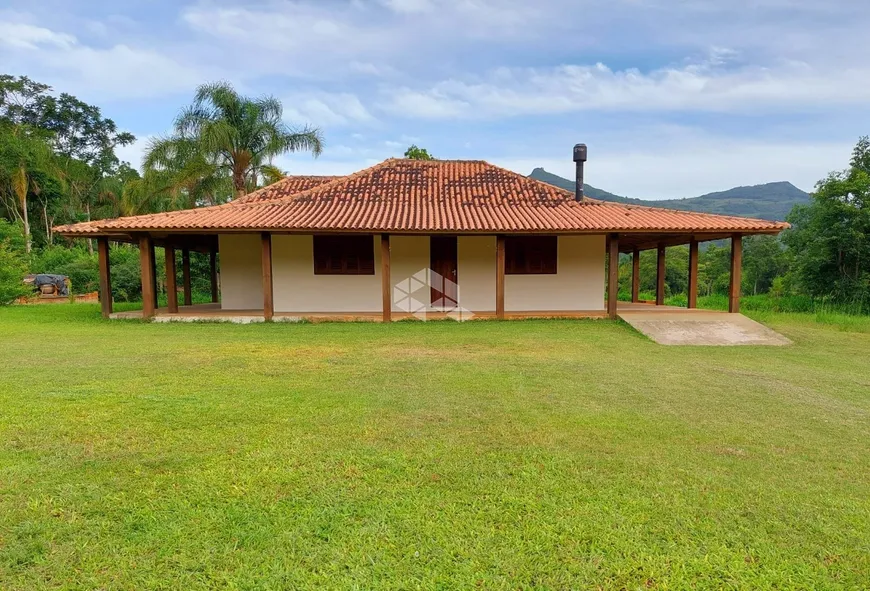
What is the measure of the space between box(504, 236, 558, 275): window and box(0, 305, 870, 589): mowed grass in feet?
24.0

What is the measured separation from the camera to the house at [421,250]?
12.1 meters

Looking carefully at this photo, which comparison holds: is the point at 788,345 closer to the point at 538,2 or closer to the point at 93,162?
the point at 538,2

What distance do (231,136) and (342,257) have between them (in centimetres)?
744

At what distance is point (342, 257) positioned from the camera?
13.4 m

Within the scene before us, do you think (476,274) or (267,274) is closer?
(267,274)

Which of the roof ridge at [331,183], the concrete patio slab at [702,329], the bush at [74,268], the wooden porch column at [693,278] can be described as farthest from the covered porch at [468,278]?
the bush at [74,268]

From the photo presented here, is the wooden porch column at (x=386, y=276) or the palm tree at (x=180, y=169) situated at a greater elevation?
the palm tree at (x=180, y=169)

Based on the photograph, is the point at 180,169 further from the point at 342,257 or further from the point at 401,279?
the point at 401,279

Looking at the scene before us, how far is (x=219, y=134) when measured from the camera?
1650 centimetres

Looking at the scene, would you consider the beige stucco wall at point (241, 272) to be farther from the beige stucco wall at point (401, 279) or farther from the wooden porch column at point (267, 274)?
the wooden porch column at point (267, 274)

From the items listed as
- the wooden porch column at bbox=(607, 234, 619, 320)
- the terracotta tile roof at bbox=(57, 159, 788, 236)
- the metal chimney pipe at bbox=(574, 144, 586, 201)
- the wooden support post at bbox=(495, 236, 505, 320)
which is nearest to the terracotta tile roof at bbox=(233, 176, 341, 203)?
the terracotta tile roof at bbox=(57, 159, 788, 236)

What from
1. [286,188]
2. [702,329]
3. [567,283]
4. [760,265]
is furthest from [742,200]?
[286,188]

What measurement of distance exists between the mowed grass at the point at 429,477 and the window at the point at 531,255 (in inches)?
287

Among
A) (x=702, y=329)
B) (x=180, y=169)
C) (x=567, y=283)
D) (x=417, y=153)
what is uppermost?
(x=417, y=153)
